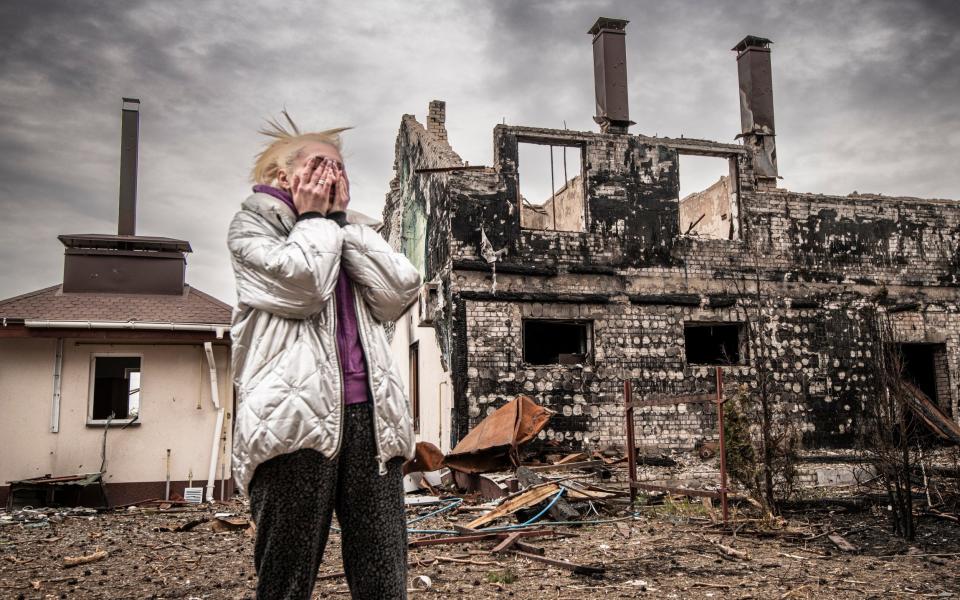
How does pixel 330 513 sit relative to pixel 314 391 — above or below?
below

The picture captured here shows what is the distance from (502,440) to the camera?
32.6 ft

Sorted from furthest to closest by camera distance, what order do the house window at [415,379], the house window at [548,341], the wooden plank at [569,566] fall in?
the house window at [548,341] → the house window at [415,379] → the wooden plank at [569,566]

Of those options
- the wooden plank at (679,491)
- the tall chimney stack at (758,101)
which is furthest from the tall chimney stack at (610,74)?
the wooden plank at (679,491)

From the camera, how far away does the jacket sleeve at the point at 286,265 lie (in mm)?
1994

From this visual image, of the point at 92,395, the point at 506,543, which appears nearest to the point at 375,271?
the point at 506,543

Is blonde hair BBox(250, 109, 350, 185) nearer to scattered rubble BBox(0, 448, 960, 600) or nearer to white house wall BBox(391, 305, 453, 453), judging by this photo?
scattered rubble BBox(0, 448, 960, 600)

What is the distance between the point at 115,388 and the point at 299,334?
1151 centimetres

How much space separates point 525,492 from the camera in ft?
25.8

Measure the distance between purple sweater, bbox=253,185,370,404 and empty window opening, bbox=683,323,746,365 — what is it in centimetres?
1133

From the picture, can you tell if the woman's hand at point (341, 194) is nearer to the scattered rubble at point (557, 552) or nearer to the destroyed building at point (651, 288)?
the scattered rubble at point (557, 552)

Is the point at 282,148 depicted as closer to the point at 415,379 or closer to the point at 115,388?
the point at 115,388

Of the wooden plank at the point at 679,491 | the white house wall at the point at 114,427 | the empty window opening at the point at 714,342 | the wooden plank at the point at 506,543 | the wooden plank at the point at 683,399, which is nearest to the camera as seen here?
the wooden plank at the point at 506,543

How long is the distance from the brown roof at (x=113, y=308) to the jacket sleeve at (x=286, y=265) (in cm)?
1052

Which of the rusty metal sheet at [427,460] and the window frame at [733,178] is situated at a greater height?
the window frame at [733,178]
